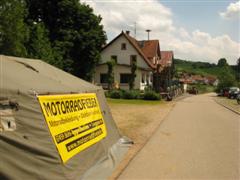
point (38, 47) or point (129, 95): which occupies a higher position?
point (38, 47)

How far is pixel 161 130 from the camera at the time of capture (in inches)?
598

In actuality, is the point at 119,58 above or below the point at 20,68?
above

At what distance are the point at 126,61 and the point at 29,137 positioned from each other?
45.4 meters

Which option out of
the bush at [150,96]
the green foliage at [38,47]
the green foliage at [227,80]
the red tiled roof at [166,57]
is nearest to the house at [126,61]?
the red tiled roof at [166,57]

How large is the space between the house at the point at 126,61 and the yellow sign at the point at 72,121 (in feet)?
119

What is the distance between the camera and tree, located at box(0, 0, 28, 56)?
76.1 ft

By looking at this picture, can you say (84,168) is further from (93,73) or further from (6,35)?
(93,73)

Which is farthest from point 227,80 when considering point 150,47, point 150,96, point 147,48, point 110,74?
point 150,96

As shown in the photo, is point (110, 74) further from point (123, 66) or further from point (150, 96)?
point (150, 96)

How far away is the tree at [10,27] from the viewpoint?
23.2 metres

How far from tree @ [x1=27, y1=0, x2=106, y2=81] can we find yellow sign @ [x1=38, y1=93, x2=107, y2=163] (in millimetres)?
29640

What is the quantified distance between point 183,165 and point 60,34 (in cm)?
3288

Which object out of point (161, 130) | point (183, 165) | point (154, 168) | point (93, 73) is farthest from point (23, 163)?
point (93, 73)

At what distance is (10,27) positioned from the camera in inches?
920
